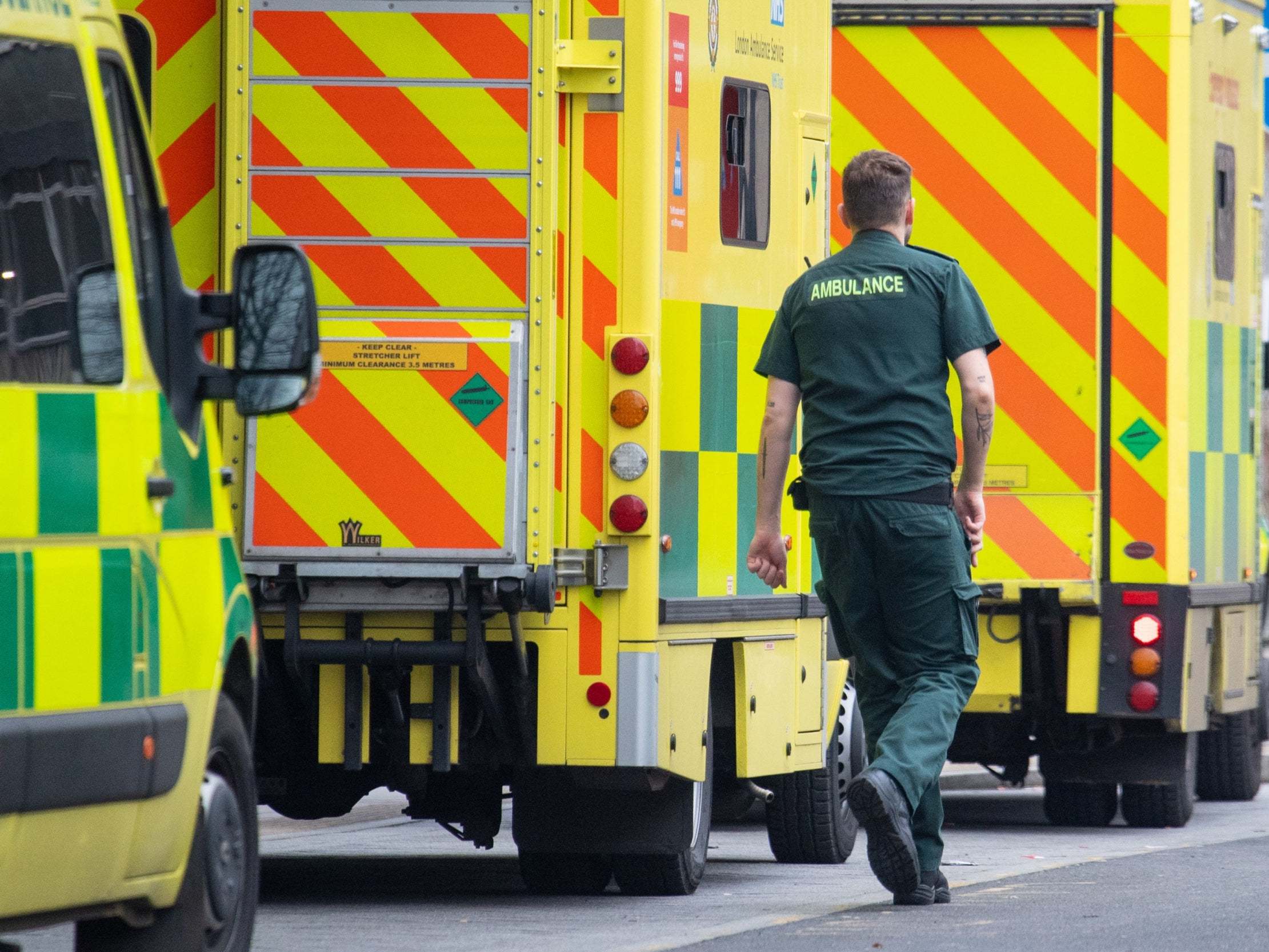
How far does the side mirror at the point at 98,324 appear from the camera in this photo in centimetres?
456

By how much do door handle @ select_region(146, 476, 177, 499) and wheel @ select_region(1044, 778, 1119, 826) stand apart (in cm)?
676

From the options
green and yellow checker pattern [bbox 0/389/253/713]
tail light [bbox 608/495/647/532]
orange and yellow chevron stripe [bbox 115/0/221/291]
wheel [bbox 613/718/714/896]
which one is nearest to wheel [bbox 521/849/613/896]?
wheel [bbox 613/718/714/896]

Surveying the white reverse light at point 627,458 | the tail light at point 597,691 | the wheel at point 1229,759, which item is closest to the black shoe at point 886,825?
the tail light at point 597,691

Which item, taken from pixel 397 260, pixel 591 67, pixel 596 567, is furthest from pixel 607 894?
pixel 591 67

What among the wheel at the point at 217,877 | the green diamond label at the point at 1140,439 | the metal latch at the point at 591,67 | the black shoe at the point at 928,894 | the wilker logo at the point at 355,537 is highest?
the metal latch at the point at 591,67

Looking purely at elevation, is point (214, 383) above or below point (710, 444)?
above

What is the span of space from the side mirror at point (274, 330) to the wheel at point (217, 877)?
0.60 metres

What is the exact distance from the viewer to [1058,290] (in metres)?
10.3

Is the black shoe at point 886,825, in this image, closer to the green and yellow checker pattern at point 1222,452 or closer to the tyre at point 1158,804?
the green and yellow checker pattern at point 1222,452

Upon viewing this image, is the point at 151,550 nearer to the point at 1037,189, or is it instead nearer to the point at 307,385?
the point at 307,385

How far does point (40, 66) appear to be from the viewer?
4.52 metres

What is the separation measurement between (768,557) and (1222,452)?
4.54 metres

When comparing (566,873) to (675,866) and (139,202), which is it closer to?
(675,866)

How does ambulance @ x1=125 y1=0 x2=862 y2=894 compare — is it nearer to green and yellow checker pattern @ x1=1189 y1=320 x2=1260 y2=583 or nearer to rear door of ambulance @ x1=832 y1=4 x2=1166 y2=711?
rear door of ambulance @ x1=832 y1=4 x2=1166 y2=711
